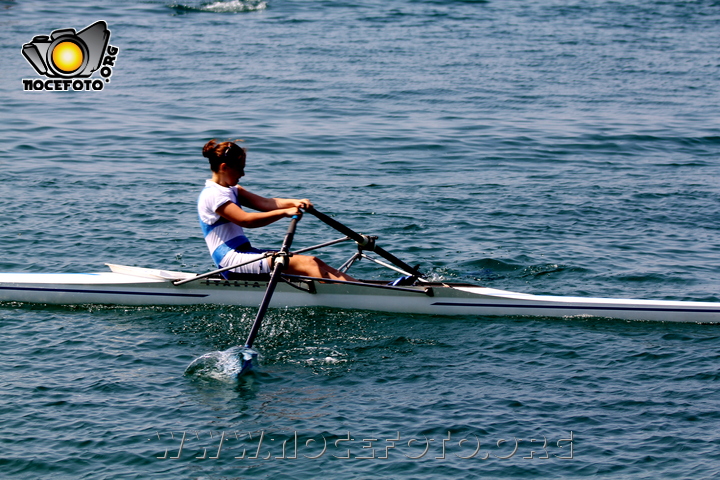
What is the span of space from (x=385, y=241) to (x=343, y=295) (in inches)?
103

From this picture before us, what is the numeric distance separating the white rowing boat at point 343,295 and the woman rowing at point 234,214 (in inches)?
6.2

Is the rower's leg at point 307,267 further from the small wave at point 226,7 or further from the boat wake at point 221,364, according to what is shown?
the small wave at point 226,7

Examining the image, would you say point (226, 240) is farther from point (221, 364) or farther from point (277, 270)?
point (221, 364)

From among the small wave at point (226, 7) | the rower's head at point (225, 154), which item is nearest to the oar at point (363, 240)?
the rower's head at point (225, 154)

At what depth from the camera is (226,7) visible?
98.4 ft

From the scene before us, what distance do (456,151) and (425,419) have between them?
979 centimetres

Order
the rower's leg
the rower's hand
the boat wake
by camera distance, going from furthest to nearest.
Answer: the rower's leg → the rower's hand → the boat wake

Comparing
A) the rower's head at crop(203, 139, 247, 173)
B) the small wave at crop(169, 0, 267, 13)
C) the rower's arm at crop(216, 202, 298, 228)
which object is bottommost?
the rower's arm at crop(216, 202, 298, 228)

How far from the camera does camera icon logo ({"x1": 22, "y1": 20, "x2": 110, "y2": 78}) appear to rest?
68.0 feet

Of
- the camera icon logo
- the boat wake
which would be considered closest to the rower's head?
the boat wake

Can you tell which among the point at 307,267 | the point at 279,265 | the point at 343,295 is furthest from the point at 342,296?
the point at 279,265

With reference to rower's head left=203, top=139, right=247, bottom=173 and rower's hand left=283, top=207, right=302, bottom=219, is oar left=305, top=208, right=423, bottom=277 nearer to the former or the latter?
rower's hand left=283, top=207, right=302, bottom=219

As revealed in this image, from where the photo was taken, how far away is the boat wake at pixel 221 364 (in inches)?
294

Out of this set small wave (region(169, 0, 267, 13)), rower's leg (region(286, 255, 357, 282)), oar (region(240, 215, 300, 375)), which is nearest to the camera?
oar (region(240, 215, 300, 375))
